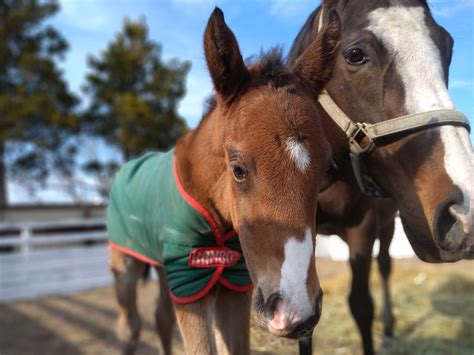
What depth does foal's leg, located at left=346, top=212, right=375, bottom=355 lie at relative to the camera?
252cm

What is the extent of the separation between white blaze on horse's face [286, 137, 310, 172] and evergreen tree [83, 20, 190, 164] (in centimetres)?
1092

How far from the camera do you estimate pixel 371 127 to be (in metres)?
1.82

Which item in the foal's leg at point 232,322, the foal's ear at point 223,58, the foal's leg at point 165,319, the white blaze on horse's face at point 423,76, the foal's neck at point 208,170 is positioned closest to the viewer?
the white blaze on horse's face at point 423,76

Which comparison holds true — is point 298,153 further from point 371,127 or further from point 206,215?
point 206,215

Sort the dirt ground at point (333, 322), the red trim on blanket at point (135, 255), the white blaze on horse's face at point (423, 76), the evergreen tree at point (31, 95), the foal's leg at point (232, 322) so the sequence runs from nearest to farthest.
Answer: the white blaze on horse's face at point (423, 76)
the foal's leg at point (232, 322)
the red trim on blanket at point (135, 255)
the dirt ground at point (333, 322)
the evergreen tree at point (31, 95)

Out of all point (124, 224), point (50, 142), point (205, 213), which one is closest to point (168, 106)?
point (50, 142)

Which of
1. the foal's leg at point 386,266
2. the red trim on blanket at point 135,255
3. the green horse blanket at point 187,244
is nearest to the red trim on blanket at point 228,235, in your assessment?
the green horse blanket at point 187,244

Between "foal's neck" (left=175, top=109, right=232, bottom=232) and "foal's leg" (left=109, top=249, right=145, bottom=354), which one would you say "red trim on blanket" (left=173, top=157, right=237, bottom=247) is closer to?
"foal's neck" (left=175, top=109, right=232, bottom=232)

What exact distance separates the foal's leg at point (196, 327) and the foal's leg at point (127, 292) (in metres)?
1.03

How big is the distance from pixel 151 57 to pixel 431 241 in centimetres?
1189

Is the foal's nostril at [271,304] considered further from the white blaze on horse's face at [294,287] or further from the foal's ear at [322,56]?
the foal's ear at [322,56]

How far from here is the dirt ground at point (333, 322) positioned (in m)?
3.54

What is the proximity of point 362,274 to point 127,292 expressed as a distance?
5.04 feet

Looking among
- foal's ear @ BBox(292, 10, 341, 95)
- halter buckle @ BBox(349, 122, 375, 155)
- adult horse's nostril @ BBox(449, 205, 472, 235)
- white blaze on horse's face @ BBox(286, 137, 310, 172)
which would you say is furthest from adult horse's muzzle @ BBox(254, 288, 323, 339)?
foal's ear @ BBox(292, 10, 341, 95)
